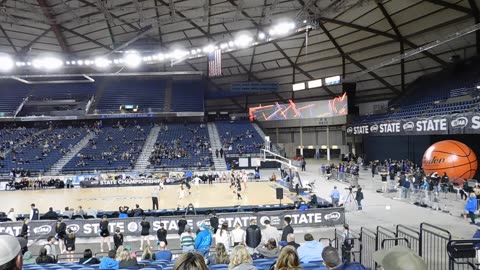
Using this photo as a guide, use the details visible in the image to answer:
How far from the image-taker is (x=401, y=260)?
7.23ft

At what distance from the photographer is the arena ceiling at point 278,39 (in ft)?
101

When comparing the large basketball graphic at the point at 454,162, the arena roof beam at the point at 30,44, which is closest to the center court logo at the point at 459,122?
the large basketball graphic at the point at 454,162

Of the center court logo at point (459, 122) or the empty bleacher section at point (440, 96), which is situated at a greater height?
the empty bleacher section at point (440, 96)

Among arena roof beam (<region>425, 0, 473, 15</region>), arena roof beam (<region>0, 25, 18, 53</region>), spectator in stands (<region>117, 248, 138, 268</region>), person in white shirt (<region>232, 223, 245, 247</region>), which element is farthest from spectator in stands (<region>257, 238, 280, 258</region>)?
arena roof beam (<region>0, 25, 18, 53</region>)

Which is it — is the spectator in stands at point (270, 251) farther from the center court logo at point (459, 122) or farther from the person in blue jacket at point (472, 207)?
the center court logo at point (459, 122)

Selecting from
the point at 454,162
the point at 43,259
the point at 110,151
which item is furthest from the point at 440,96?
the point at 110,151

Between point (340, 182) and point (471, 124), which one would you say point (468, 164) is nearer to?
point (471, 124)

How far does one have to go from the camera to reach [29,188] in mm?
32000

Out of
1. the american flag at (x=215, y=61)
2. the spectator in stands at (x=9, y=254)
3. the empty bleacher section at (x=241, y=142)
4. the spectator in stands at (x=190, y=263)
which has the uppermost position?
the american flag at (x=215, y=61)

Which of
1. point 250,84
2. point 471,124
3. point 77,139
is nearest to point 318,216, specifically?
point 471,124

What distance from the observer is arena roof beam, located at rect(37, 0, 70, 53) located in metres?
32.5

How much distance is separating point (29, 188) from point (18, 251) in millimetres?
34499

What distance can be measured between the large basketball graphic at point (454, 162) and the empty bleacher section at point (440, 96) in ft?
15.3

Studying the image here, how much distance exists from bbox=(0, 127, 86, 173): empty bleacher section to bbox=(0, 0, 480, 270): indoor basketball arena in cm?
22
